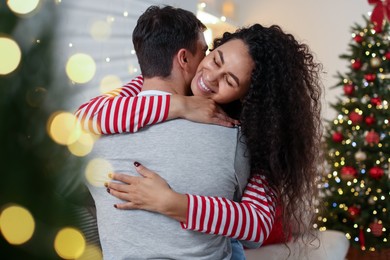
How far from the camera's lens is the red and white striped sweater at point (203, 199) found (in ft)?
3.95

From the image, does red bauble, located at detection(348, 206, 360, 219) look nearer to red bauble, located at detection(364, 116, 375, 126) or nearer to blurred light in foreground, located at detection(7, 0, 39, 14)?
red bauble, located at detection(364, 116, 375, 126)

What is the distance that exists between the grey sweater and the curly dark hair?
0.24ft

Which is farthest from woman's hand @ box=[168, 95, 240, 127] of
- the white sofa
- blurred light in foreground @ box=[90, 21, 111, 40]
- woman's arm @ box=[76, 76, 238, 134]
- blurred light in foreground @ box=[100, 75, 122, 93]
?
blurred light in foreground @ box=[90, 21, 111, 40]

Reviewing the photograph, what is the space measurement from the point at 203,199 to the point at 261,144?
197 mm

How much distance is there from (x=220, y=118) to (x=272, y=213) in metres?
0.26

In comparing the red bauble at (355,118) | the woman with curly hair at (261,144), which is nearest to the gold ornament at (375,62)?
the red bauble at (355,118)

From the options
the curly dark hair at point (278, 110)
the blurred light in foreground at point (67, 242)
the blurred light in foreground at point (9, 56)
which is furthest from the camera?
the curly dark hair at point (278, 110)

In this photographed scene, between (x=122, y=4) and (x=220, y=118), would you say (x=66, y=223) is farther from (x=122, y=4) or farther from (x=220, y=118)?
(x=122, y=4)

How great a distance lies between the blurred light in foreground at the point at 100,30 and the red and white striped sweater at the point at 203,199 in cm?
199

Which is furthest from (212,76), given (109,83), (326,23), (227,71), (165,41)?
(326,23)

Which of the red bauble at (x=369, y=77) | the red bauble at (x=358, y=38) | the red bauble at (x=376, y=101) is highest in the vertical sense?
the red bauble at (x=358, y=38)

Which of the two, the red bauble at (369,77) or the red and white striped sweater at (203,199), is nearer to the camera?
the red and white striped sweater at (203,199)

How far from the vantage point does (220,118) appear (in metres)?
1.31

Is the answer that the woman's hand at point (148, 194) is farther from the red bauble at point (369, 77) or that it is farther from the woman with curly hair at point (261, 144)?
the red bauble at point (369, 77)
